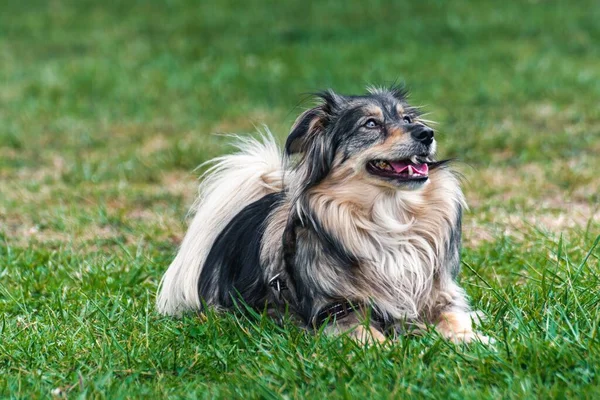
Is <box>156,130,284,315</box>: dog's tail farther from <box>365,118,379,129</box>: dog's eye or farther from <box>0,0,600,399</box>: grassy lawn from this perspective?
<box>365,118,379,129</box>: dog's eye

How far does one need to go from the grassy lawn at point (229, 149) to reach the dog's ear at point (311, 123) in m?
0.32

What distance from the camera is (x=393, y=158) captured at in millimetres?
3996

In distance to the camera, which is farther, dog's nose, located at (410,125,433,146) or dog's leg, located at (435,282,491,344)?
dog's nose, located at (410,125,433,146)

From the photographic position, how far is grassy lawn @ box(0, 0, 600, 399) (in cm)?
344

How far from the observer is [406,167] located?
13.3 ft

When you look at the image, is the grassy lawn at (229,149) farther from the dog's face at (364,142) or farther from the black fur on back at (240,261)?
the dog's face at (364,142)

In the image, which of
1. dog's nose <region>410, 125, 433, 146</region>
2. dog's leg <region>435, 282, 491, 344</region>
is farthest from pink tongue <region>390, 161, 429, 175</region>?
dog's leg <region>435, 282, 491, 344</region>

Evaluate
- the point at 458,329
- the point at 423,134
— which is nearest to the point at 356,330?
the point at 458,329

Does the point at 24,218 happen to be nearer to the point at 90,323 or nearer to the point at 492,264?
the point at 90,323

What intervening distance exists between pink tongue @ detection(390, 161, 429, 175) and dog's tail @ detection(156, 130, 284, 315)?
69 centimetres

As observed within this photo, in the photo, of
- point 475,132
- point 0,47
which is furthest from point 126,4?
point 475,132

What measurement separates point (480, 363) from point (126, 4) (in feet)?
48.1

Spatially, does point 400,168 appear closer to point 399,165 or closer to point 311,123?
point 399,165

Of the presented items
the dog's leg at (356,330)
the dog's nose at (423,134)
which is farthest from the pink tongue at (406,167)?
the dog's leg at (356,330)
